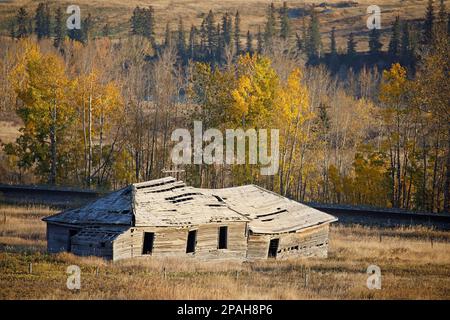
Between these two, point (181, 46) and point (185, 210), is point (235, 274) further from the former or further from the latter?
point (181, 46)

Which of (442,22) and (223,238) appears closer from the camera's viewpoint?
(223,238)

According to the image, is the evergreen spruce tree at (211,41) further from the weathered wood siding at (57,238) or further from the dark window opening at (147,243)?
the weathered wood siding at (57,238)

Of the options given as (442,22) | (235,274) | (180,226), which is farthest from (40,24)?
(235,274)

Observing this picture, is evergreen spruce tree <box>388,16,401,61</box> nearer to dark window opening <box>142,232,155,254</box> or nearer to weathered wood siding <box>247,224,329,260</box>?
weathered wood siding <box>247,224,329,260</box>

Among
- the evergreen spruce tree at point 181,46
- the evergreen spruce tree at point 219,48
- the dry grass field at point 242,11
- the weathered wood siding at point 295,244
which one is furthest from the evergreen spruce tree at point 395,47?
the weathered wood siding at point 295,244

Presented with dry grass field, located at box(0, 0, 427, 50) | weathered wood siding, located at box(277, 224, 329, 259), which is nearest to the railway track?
weathered wood siding, located at box(277, 224, 329, 259)

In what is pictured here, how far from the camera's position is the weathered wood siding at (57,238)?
29516mm

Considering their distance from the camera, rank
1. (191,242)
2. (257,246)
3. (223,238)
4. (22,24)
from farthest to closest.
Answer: (22,24) → (257,246) → (223,238) → (191,242)

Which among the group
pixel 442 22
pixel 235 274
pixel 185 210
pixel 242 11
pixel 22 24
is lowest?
pixel 235 274

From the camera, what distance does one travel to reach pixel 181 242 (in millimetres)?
29547

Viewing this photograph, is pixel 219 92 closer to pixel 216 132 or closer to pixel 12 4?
pixel 216 132

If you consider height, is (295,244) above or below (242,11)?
below

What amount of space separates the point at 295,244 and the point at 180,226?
6.54m

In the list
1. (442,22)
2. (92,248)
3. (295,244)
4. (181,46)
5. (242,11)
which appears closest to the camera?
(92,248)
